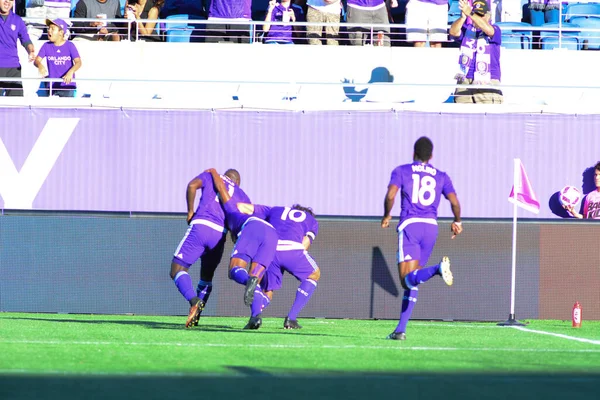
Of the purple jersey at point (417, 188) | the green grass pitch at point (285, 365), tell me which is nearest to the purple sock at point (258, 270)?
the green grass pitch at point (285, 365)

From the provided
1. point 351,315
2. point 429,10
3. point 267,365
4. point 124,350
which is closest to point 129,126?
point 351,315

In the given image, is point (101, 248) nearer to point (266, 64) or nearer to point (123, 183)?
point (123, 183)

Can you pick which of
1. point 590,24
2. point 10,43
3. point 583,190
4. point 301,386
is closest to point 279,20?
point 10,43

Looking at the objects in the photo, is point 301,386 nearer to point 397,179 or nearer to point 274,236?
point 397,179

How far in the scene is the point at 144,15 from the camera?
21.0 m

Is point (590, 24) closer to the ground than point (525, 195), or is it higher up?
higher up

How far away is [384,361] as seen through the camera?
8023 mm

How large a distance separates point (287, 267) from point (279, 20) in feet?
30.3

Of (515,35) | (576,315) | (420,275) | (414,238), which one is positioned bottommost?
(576,315)

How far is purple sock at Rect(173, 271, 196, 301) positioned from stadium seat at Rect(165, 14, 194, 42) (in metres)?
9.77

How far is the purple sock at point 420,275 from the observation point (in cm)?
1008

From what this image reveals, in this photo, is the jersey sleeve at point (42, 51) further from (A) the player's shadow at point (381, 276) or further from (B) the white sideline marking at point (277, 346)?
(B) the white sideline marking at point (277, 346)

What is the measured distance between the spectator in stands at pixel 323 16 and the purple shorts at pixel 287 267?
863cm

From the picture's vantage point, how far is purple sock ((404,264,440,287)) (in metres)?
10.1
